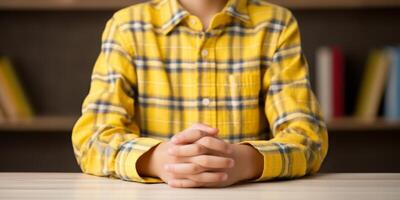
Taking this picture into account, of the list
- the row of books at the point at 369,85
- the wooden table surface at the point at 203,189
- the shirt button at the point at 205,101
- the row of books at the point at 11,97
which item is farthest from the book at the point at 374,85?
the wooden table surface at the point at 203,189

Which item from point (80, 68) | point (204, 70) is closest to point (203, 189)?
point (204, 70)

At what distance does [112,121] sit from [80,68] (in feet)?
5.50

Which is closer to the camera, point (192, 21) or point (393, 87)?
point (192, 21)

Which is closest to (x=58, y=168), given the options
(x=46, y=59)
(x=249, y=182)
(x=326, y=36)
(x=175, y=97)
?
(x=46, y=59)

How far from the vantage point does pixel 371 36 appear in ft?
9.51

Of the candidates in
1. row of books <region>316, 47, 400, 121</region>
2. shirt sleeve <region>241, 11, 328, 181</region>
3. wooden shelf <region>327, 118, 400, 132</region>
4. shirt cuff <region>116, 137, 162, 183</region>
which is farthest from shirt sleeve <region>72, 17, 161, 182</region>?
row of books <region>316, 47, 400, 121</region>

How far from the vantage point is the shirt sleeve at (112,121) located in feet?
3.92

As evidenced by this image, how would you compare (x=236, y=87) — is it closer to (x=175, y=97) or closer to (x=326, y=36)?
(x=175, y=97)

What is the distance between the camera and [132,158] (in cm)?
118

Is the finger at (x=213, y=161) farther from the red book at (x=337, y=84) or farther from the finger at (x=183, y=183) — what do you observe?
the red book at (x=337, y=84)

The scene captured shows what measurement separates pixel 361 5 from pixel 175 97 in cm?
142

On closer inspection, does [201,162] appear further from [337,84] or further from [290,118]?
[337,84]

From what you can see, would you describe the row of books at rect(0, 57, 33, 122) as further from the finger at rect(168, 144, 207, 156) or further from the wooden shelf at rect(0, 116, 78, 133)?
the finger at rect(168, 144, 207, 156)

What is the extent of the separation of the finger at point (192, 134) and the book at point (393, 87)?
5.75 ft
